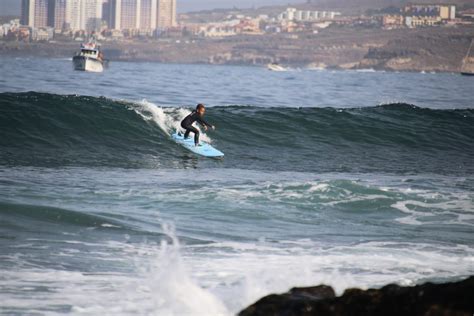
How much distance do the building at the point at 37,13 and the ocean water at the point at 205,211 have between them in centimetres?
15778

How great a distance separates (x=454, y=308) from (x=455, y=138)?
20901 mm

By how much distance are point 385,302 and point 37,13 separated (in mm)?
185705

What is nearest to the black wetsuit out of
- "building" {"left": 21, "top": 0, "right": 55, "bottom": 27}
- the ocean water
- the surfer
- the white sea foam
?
the surfer

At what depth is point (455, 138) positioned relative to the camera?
2488 cm

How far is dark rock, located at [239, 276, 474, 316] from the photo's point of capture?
474 cm

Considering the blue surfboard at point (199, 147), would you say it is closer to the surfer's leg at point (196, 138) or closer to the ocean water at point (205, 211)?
the surfer's leg at point (196, 138)

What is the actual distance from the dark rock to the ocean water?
0.71 m

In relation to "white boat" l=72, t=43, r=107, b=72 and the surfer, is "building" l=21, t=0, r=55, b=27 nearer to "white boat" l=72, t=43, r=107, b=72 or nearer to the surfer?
"white boat" l=72, t=43, r=107, b=72

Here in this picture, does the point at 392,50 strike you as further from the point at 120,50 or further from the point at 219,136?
the point at 219,136

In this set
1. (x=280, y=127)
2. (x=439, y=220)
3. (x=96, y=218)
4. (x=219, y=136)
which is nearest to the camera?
(x=96, y=218)

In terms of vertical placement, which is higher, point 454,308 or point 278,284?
point 454,308

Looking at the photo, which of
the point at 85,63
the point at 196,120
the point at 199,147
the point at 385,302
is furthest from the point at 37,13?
the point at 385,302

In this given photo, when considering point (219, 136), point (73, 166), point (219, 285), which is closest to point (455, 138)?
point (219, 136)

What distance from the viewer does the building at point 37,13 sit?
175 m
